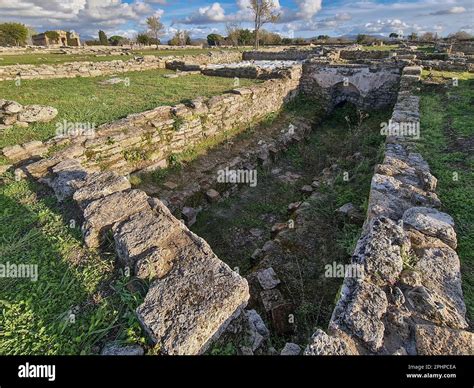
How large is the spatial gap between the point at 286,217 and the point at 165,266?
12.1 ft

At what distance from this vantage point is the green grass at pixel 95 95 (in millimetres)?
6834

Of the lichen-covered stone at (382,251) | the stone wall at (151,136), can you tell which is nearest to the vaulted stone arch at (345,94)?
the stone wall at (151,136)

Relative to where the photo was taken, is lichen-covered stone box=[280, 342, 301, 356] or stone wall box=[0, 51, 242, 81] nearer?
lichen-covered stone box=[280, 342, 301, 356]

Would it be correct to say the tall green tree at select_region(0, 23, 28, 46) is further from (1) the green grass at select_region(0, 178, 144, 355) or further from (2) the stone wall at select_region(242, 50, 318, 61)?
(1) the green grass at select_region(0, 178, 144, 355)

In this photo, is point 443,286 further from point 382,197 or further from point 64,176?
point 64,176

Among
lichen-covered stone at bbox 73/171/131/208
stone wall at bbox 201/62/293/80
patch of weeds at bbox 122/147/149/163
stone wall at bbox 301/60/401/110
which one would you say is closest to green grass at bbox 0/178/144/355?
lichen-covered stone at bbox 73/171/131/208

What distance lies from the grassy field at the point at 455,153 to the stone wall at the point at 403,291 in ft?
0.72

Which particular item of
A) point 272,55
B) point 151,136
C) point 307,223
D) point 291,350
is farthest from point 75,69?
point 272,55

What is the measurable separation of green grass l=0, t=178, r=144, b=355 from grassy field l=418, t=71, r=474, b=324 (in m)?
3.05

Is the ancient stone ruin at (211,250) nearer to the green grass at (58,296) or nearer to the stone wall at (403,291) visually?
the stone wall at (403,291)

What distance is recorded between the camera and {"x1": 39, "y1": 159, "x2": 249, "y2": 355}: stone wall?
240 centimetres

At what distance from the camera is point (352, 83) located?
1225 cm

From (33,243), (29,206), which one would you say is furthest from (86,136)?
(33,243)

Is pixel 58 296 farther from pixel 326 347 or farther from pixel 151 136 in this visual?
pixel 151 136
